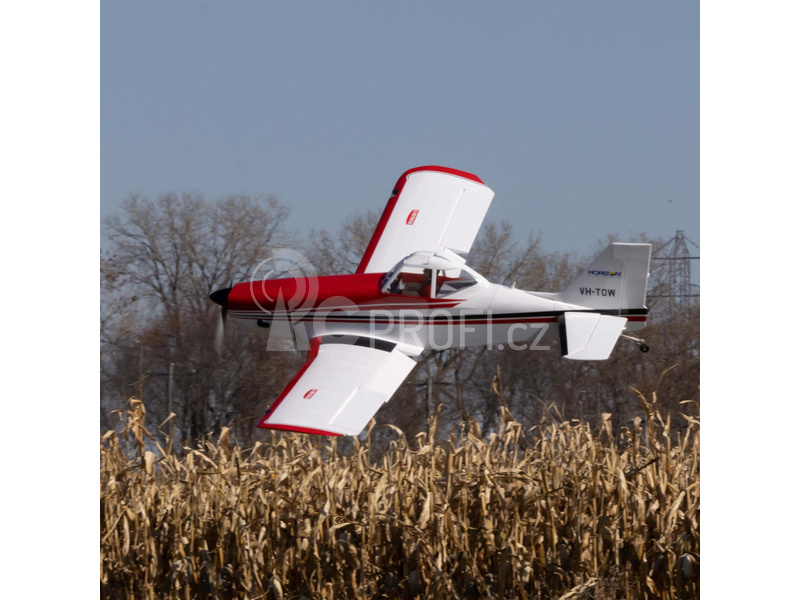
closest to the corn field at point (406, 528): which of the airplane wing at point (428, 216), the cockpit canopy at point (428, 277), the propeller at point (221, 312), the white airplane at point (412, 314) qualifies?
the white airplane at point (412, 314)

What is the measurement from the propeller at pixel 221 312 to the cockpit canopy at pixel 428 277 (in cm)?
263

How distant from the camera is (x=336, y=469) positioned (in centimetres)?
952

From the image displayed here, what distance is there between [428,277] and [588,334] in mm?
2190

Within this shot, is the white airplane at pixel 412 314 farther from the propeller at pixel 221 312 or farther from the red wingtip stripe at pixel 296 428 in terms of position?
the red wingtip stripe at pixel 296 428

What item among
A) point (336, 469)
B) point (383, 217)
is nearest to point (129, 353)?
point (383, 217)

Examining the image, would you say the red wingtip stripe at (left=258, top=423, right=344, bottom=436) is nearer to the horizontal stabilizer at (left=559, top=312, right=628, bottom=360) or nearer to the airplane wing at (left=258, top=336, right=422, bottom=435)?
the airplane wing at (left=258, top=336, right=422, bottom=435)

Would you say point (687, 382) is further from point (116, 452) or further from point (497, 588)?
point (116, 452)

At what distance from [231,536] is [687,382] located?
10.6 m

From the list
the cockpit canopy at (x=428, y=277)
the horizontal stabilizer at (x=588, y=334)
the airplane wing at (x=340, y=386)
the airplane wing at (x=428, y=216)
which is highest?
the airplane wing at (x=428, y=216)

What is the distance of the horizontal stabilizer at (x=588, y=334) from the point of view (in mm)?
11367

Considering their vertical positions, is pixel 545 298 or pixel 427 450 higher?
pixel 545 298

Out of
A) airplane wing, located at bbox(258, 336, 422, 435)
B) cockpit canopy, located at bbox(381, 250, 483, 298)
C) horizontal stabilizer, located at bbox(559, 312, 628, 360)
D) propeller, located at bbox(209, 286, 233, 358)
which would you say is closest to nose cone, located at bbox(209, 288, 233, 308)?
propeller, located at bbox(209, 286, 233, 358)

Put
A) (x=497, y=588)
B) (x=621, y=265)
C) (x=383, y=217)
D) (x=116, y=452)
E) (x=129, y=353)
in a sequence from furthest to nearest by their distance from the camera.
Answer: (x=129, y=353)
(x=383, y=217)
(x=621, y=265)
(x=116, y=452)
(x=497, y=588)

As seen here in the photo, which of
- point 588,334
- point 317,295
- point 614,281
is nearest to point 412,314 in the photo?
point 317,295
